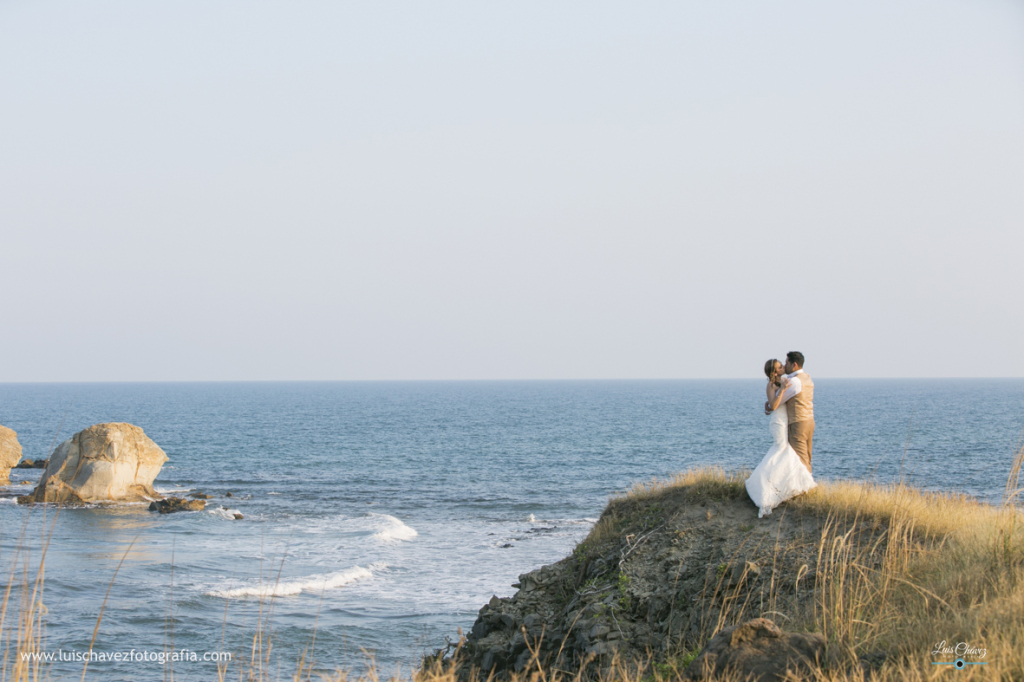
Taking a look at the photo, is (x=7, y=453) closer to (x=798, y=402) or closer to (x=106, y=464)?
(x=106, y=464)

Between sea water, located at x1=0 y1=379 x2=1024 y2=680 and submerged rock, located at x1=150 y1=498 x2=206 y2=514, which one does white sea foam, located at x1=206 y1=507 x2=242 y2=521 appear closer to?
sea water, located at x1=0 y1=379 x2=1024 y2=680

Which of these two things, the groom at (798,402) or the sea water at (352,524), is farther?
the sea water at (352,524)

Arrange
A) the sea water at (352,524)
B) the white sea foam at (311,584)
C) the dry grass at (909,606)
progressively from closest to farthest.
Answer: the dry grass at (909,606), the sea water at (352,524), the white sea foam at (311,584)

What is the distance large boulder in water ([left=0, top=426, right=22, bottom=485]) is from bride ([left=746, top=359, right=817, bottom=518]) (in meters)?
51.7

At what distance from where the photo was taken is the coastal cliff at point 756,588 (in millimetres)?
5613

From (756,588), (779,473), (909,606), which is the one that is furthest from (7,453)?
(909,606)

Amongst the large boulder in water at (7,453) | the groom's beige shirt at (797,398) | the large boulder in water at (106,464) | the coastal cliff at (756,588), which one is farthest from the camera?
the large boulder in water at (7,453)

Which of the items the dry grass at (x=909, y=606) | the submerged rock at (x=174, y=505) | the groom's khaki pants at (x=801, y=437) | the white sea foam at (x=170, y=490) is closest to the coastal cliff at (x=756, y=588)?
the dry grass at (x=909, y=606)

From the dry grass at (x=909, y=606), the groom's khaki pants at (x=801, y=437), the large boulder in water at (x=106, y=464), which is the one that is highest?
the groom's khaki pants at (x=801, y=437)

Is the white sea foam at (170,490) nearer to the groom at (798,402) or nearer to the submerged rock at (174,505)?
the submerged rock at (174,505)

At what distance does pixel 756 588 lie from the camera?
925cm

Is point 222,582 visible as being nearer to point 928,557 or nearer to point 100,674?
point 100,674

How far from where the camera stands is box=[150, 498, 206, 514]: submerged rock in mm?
37500

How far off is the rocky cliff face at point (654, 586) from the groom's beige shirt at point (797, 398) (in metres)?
1.54
